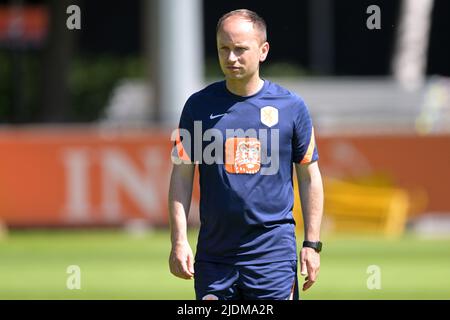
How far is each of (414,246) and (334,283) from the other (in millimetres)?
5387

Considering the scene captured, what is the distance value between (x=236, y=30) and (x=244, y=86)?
1.02 feet

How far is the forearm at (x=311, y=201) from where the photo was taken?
7.66m

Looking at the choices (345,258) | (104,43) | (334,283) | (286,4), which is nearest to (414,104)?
(286,4)

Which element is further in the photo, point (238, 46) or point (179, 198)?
point (179, 198)

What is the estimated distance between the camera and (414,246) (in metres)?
21.0

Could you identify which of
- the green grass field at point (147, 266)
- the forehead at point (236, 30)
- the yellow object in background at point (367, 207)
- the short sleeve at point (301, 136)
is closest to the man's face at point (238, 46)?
the forehead at point (236, 30)

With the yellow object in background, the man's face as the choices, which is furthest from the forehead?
the yellow object in background

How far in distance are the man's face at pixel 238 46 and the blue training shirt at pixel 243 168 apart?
0.60 feet

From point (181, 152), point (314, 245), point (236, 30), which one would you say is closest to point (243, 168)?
point (181, 152)

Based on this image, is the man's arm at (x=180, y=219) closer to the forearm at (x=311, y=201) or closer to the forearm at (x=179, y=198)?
the forearm at (x=179, y=198)

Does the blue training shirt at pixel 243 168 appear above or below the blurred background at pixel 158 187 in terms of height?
above

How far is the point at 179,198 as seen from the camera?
7.65m

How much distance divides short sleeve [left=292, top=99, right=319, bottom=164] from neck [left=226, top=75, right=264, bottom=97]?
230mm

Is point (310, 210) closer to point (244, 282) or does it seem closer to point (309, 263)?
point (309, 263)
